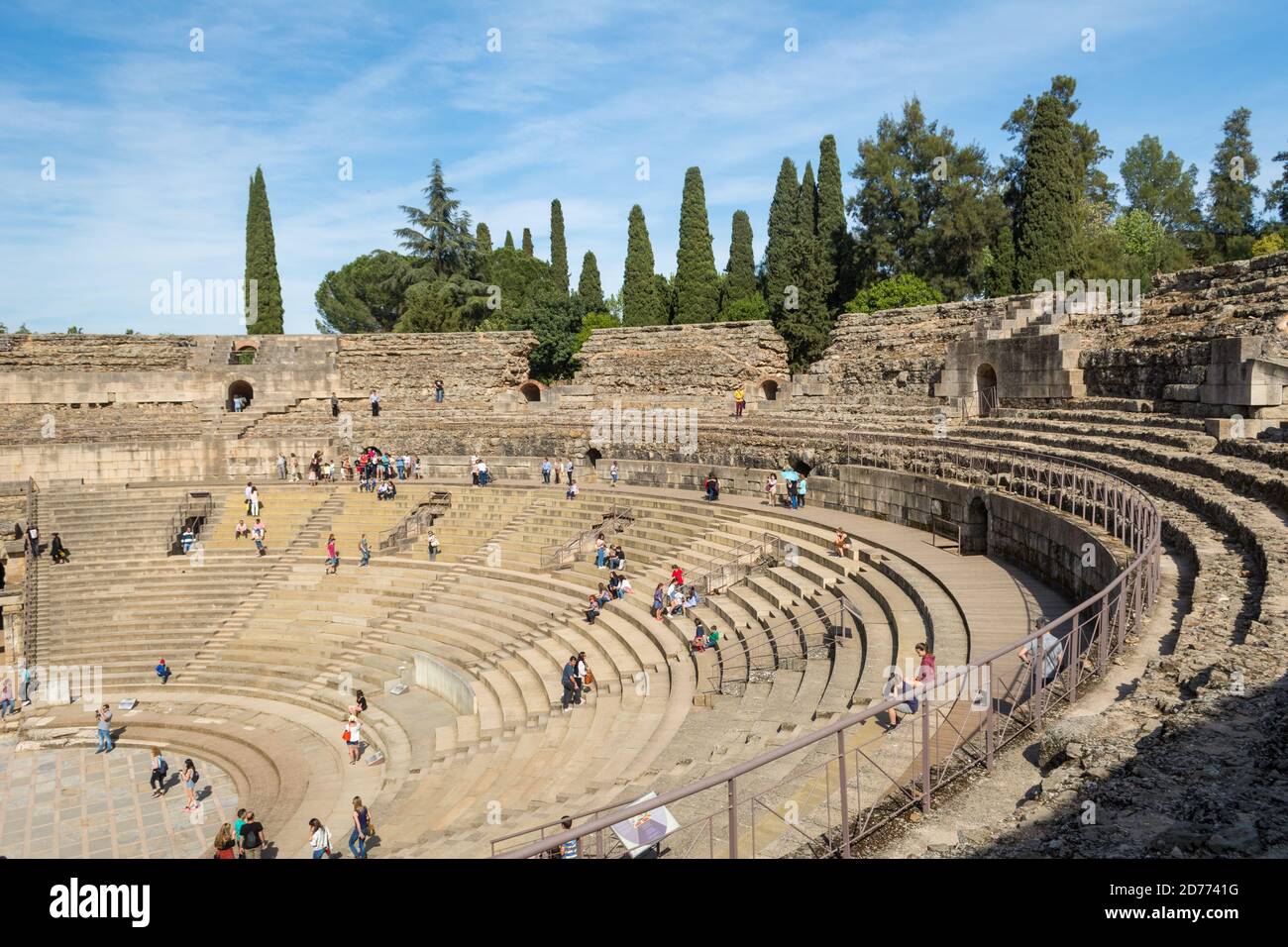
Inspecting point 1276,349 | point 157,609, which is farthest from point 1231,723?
point 157,609

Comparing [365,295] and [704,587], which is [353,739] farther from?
[365,295]

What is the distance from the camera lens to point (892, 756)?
22.7ft

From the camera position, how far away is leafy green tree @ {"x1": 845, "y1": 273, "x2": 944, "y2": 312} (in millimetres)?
33125

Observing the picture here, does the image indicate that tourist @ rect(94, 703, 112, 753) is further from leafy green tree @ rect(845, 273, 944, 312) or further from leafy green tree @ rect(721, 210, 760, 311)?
leafy green tree @ rect(721, 210, 760, 311)

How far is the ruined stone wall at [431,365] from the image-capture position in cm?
3534

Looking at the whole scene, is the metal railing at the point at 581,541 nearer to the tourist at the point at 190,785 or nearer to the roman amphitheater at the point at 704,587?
the roman amphitheater at the point at 704,587

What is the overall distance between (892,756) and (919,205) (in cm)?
3490

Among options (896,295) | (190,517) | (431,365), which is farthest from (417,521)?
(896,295)

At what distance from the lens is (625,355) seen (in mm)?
36250

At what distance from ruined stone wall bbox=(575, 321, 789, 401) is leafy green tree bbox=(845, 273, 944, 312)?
11.8 feet

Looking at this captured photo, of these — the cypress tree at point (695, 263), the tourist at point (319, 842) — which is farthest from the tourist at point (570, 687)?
the cypress tree at point (695, 263)

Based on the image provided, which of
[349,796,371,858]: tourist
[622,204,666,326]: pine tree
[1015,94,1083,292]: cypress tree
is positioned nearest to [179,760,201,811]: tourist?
[349,796,371,858]: tourist
